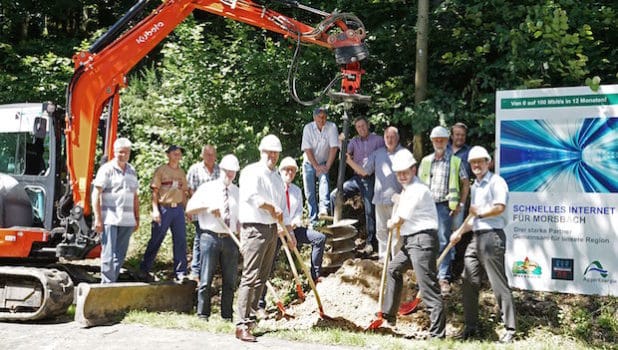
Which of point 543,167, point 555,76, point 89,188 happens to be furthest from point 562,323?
point 89,188

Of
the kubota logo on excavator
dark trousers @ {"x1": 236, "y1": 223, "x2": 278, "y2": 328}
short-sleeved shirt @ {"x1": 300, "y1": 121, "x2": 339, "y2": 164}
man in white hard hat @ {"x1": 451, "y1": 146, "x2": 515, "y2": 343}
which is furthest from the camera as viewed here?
short-sleeved shirt @ {"x1": 300, "y1": 121, "x2": 339, "y2": 164}

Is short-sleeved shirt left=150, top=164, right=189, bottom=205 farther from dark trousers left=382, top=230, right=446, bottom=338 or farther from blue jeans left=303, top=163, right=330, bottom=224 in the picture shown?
dark trousers left=382, top=230, right=446, bottom=338

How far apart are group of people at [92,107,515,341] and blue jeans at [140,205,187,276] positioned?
0.05 feet

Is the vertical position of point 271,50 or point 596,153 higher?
point 271,50

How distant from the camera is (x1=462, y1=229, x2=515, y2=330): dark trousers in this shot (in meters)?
7.84

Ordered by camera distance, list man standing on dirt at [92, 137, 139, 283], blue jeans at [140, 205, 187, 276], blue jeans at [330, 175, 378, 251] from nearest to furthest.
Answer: man standing on dirt at [92, 137, 139, 283]
blue jeans at [140, 205, 187, 276]
blue jeans at [330, 175, 378, 251]

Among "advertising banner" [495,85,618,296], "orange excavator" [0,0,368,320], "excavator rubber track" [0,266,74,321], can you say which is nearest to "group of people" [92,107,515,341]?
"excavator rubber track" [0,266,74,321]

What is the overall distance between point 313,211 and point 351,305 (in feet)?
6.17

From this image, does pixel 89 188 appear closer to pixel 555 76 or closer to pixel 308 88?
pixel 308 88

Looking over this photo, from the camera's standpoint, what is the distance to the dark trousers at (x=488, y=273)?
784 centimetres

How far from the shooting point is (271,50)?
500 inches

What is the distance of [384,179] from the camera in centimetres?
990

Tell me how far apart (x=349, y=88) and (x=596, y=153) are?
304 centimetres

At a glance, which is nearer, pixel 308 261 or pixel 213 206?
pixel 213 206
